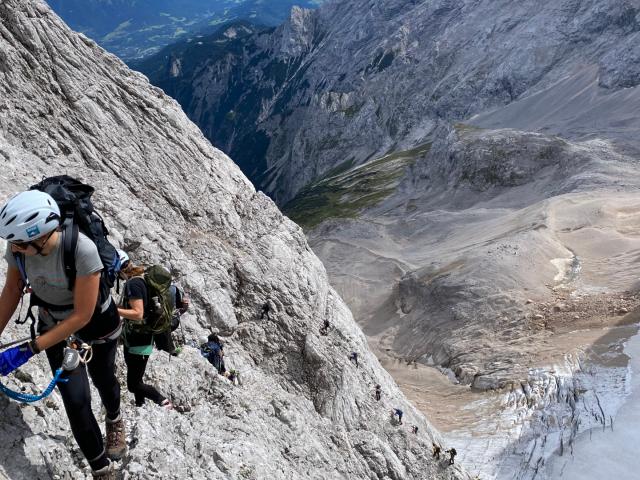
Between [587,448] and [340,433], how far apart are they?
25.4 metres

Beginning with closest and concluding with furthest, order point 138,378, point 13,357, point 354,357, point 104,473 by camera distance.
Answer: point 13,357
point 104,473
point 138,378
point 354,357

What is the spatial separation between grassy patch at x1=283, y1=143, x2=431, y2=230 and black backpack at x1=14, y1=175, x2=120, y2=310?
126063 mm

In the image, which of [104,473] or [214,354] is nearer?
[104,473]

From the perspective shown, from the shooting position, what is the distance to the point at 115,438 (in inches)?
298

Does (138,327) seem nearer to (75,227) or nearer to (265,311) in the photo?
(75,227)

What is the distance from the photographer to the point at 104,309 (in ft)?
21.4

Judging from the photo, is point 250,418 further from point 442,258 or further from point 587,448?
point 442,258

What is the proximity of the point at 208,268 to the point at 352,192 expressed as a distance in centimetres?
13628

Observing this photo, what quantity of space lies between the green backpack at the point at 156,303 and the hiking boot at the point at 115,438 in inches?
70.0

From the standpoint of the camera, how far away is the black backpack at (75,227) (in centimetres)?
593

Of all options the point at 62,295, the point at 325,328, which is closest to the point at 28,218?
the point at 62,295

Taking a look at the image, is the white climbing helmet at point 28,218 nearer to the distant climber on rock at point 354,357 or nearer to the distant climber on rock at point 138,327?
the distant climber on rock at point 138,327

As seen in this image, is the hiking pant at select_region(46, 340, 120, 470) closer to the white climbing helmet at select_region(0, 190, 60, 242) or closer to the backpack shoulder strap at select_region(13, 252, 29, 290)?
the backpack shoulder strap at select_region(13, 252, 29, 290)

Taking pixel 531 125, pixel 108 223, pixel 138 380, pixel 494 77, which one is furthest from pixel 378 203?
pixel 138 380
